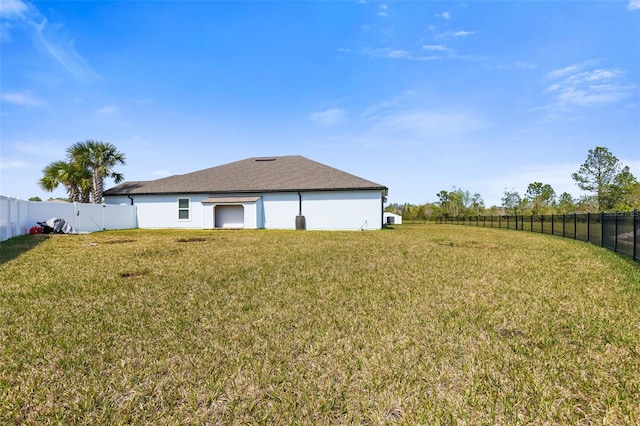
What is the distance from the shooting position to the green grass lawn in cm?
195

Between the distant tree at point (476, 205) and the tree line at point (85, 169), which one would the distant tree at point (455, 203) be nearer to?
the distant tree at point (476, 205)

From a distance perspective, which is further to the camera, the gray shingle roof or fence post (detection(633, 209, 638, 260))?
the gray shingle roof

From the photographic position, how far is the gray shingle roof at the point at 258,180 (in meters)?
20.6

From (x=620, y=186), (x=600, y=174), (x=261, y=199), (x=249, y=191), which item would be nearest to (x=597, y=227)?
(x=261, y=199)

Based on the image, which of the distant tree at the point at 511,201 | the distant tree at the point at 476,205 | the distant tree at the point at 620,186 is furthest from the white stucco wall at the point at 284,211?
the distant tree at the point at 511,201

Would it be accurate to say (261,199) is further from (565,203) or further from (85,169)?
(565,203)

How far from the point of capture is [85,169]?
73.2 ft

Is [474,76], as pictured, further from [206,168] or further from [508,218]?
[206,168]

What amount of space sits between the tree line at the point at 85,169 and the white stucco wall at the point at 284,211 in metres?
2.27

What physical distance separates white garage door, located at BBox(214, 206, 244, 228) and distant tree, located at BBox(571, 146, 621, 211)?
146 ft

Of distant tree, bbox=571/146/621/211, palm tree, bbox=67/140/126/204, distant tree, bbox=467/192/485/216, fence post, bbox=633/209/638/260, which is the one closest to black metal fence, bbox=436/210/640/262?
fence post, bbox=633/209/638/260

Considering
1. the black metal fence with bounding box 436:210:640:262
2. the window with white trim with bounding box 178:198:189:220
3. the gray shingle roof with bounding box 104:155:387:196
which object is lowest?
the black metal fence with bounding box 436:210:640:262

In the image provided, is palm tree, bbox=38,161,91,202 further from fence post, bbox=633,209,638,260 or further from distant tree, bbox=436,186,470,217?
distant tree, bbox=436,186,470,217

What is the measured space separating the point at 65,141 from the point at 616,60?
33.7 metres
